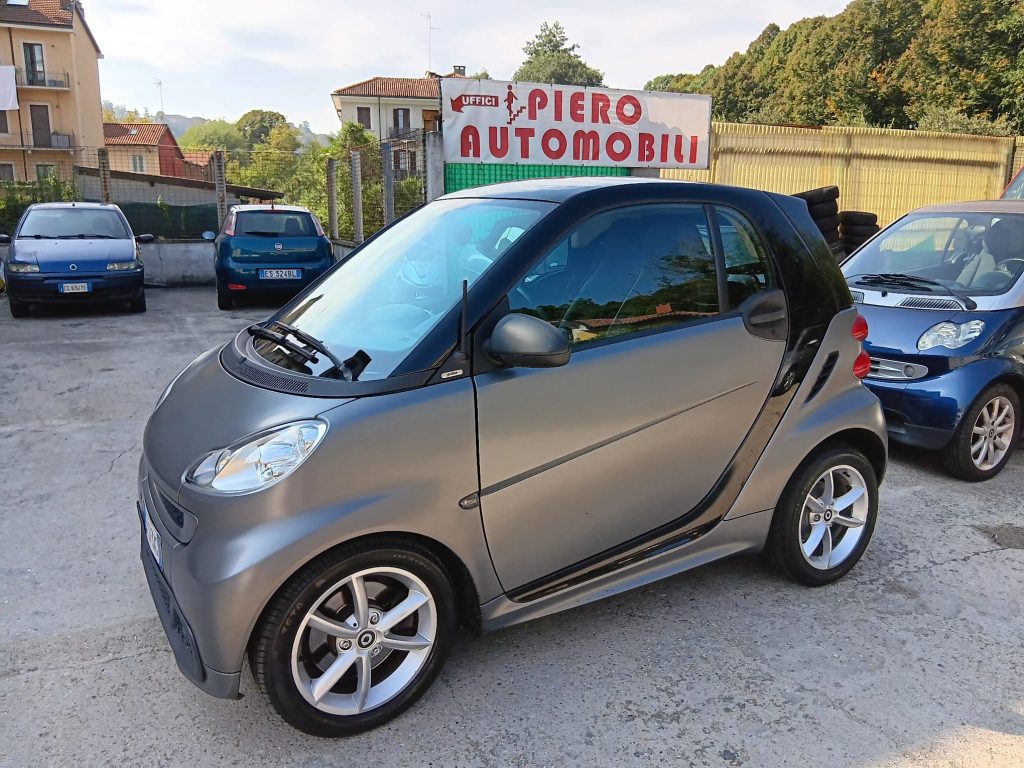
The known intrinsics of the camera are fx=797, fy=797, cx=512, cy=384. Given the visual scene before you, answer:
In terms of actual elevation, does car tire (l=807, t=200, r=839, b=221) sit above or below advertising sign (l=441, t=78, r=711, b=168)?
below

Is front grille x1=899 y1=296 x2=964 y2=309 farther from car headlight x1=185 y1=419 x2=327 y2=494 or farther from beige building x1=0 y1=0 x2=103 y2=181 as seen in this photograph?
beige building x1=0 y1=0 x2=103 y2=181

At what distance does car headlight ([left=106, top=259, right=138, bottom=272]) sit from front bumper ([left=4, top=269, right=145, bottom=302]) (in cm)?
6

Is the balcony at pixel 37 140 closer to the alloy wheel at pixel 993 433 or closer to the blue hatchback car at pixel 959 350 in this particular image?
the blue hatchback car at pixel 959 350

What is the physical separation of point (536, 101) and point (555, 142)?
672 mm

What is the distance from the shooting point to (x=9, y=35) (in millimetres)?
46094

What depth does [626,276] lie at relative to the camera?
2.94 m

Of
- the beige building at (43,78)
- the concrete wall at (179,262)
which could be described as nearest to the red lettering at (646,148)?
the concrete wall at (179,262)

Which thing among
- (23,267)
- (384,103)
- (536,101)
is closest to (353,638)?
(23,267)

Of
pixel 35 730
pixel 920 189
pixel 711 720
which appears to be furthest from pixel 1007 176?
pixel 35 730

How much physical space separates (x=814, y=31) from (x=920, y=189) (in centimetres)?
3973

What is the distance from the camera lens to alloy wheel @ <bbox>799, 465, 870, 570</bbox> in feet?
11.2

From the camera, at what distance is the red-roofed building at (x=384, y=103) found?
7031cm

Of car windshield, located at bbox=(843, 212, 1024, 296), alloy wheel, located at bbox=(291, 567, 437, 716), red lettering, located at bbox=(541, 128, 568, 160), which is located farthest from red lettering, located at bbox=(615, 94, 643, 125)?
alloy wheel, located at bbox=(291, 567, 437, 716)

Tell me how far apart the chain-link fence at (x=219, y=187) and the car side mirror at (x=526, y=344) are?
6.18m
